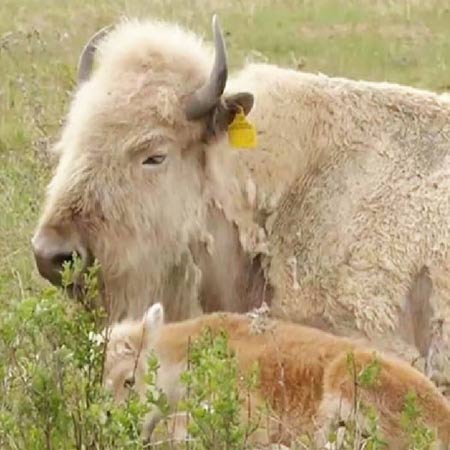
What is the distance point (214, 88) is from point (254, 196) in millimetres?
510

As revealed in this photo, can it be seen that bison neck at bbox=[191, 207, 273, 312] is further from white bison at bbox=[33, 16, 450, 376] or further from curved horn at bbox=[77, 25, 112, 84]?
curved horn at bbox=[77, 25, 112, 84]

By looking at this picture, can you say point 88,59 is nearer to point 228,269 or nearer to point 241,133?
point 241,133

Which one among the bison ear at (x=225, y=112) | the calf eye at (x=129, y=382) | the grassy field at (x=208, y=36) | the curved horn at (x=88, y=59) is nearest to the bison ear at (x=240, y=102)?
the bison ear at (x=225, y=112)

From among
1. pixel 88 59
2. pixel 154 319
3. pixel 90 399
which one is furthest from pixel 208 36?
pixel 90 399

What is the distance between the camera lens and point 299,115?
6.91 metres

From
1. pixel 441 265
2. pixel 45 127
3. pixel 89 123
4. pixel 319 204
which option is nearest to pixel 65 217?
pixel 89 123

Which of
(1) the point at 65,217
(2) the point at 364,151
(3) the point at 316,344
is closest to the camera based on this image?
(3) the point at 316,344

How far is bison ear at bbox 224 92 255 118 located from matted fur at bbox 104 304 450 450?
0.95 m

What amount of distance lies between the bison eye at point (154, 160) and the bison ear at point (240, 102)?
1.14 ft

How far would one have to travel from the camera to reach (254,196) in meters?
6.78

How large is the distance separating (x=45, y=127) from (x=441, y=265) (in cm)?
429

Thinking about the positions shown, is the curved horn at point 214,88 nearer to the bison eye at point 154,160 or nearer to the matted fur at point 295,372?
the bison eye at point 154,160

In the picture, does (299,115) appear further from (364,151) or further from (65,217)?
(65,217)

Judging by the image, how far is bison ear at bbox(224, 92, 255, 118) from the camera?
6.60 meters
